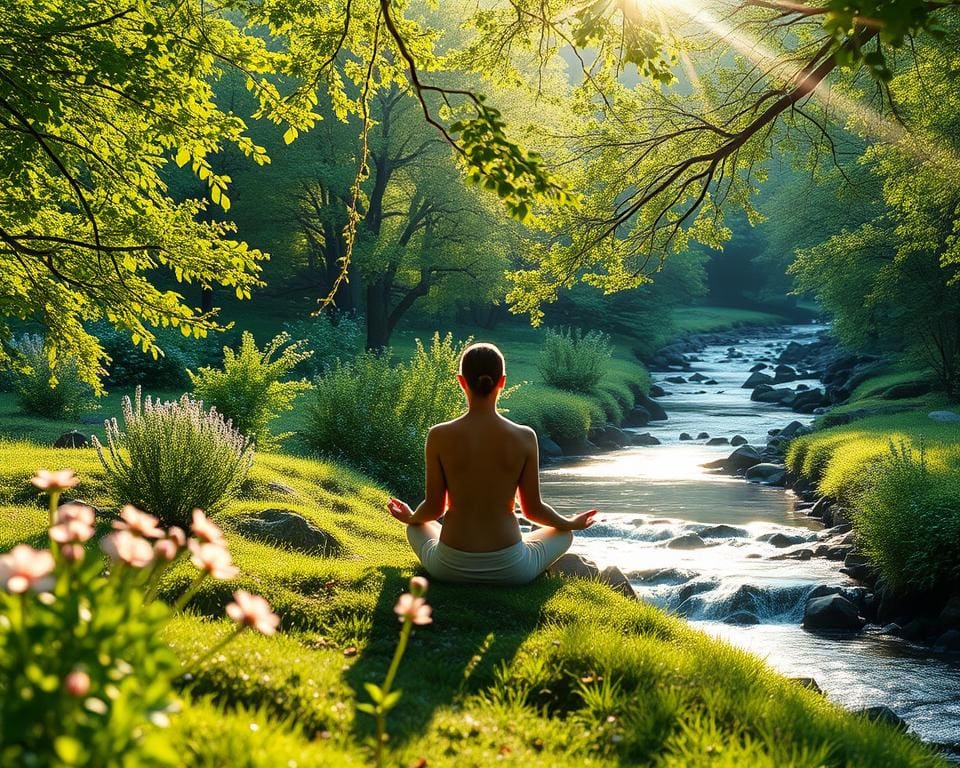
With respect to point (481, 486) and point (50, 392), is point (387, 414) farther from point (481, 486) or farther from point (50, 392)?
point (481, 486)

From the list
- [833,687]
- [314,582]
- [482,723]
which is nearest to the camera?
[482,723]

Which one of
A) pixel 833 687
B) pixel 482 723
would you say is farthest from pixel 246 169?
pixel 482 723

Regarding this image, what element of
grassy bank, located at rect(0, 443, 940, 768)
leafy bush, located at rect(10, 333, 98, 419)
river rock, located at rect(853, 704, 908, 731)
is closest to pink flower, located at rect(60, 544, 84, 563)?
grassy bank, located at rect(0, 443, 940, 768)

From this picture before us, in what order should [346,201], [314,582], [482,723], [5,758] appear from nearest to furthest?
[5,758] → [482,723] → [314,582] → [346,201]

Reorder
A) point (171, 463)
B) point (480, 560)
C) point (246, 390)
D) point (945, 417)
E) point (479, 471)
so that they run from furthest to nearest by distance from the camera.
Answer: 1. point (945, 417)
2. point (246, 390)
3. point (171, 463)
4. point (480, 560)
5. point (479, 471)

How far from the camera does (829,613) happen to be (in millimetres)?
10312

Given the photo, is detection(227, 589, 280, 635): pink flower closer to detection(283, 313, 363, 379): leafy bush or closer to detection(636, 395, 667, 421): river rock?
detection(283, 313, 363, 379): leafy bush

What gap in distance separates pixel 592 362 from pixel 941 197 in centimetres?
1817

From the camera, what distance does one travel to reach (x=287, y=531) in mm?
8797

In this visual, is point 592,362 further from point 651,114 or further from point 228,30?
point 228,30

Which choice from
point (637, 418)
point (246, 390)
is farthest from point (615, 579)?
point (637, 418)

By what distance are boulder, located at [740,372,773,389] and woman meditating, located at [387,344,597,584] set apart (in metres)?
33.3

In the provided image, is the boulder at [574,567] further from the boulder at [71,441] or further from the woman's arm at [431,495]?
the boulder at [71,441]

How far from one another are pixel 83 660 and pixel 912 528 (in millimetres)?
10483
